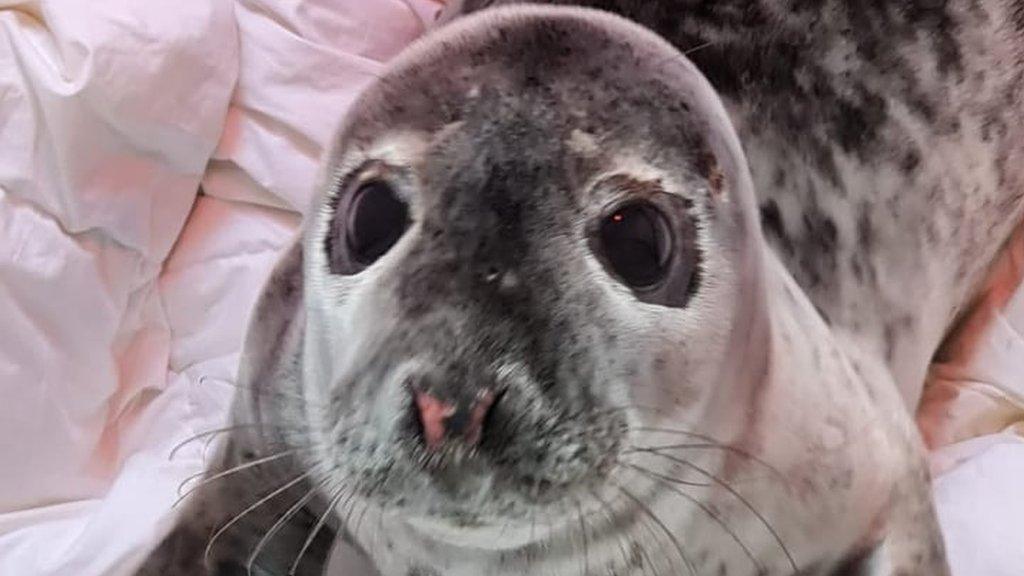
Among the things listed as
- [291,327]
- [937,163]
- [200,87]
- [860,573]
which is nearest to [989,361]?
[937,163]

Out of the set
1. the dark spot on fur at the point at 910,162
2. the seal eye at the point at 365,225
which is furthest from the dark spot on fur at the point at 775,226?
the seal eye at the point at 365,225

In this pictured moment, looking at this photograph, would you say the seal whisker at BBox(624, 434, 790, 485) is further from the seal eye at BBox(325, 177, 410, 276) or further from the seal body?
the seal eye at BBox(325, 177, 410, 276)

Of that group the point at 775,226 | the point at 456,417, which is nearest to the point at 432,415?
the point at 456,417

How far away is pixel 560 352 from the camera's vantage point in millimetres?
704

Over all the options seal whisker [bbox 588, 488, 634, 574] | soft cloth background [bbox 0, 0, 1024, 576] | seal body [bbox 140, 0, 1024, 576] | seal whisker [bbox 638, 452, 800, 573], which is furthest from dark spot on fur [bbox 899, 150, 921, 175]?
seal whisker [bbox 588, 488, 634, 574]

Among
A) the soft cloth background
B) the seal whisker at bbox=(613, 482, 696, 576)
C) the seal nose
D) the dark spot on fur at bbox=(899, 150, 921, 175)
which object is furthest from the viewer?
the soft cloth background

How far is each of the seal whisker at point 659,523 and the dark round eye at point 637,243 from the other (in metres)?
0.10

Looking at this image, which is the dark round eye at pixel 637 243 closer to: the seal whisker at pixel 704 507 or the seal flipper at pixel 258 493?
the seal whisker at pixel 704 507

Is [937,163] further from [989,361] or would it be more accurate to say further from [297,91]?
[297,91]

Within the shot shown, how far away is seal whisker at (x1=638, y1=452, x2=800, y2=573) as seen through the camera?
2.69 ft

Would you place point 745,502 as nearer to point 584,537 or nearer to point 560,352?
point 584,537

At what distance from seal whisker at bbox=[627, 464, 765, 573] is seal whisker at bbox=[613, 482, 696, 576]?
0.01 meters

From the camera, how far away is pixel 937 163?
127cm

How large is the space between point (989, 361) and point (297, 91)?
2.41 ft
